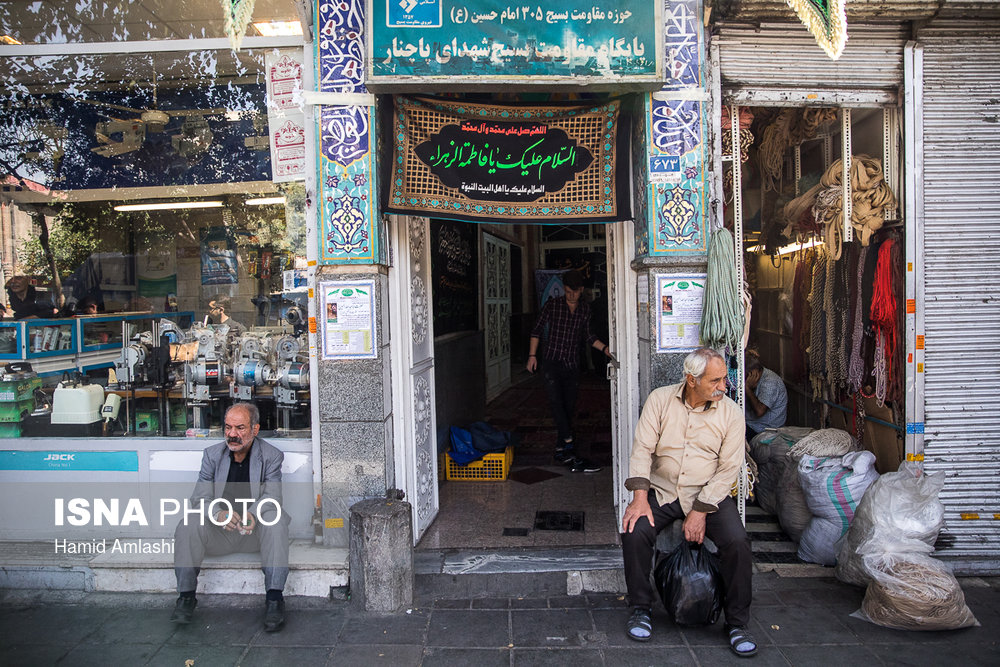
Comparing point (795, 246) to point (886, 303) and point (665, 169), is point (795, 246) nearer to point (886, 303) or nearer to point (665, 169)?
point (886, 303)

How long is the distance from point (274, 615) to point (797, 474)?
11.4ft

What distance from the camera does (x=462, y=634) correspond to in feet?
11.5

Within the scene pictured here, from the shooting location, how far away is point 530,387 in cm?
1066

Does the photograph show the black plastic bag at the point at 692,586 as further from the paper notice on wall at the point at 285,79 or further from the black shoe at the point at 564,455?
the paper notice on wall at the point at 285,79

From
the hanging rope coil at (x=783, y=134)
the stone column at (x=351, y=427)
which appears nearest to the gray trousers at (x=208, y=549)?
the stone column at (x=351, y=427)

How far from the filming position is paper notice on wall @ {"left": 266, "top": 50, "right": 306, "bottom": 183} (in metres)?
4.30

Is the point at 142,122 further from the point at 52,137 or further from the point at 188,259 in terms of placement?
the point at 188,259

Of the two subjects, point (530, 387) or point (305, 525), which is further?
point (530, 387)

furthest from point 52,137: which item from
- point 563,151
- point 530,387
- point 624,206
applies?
point 530,387

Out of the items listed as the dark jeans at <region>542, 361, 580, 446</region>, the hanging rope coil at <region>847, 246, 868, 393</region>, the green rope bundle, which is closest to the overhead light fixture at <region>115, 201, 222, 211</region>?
the dark jeans at <region>542, 361, 580, 446</region>

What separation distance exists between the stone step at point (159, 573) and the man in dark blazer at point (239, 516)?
0.14 meters

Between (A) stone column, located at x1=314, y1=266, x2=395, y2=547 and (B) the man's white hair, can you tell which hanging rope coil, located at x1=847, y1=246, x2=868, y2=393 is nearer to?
(B) the man's white hair

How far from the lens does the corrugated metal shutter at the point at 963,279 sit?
416 centimetres

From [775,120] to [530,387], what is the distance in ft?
20.5
